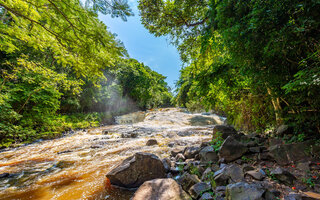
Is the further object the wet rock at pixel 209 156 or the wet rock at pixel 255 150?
the wet rock at pixel 209 156

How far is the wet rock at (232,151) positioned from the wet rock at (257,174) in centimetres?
77

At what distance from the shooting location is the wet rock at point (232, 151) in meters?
3.04

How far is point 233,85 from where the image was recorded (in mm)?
4270

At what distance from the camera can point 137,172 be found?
305 centimetres

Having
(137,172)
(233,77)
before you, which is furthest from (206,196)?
(233,77)

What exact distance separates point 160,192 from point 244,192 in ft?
4.56


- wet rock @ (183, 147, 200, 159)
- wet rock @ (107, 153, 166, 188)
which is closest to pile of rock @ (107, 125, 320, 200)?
wet rock @ (107, 153, 166, 188)

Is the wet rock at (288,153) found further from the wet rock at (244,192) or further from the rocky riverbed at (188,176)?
the wet rock at (244,192)

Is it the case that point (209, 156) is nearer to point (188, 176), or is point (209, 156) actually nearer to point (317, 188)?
point (188, 176)

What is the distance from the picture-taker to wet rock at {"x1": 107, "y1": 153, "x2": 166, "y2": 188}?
2.95 metres

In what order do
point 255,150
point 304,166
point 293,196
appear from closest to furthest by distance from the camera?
point 293,196
point 304,166
point 255,150

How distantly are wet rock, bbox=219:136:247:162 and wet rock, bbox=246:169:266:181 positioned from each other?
0.77m

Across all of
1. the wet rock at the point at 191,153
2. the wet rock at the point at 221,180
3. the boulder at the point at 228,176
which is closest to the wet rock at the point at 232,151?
the boulder at the point at 228,176

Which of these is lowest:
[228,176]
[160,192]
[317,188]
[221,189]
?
[160,192]
